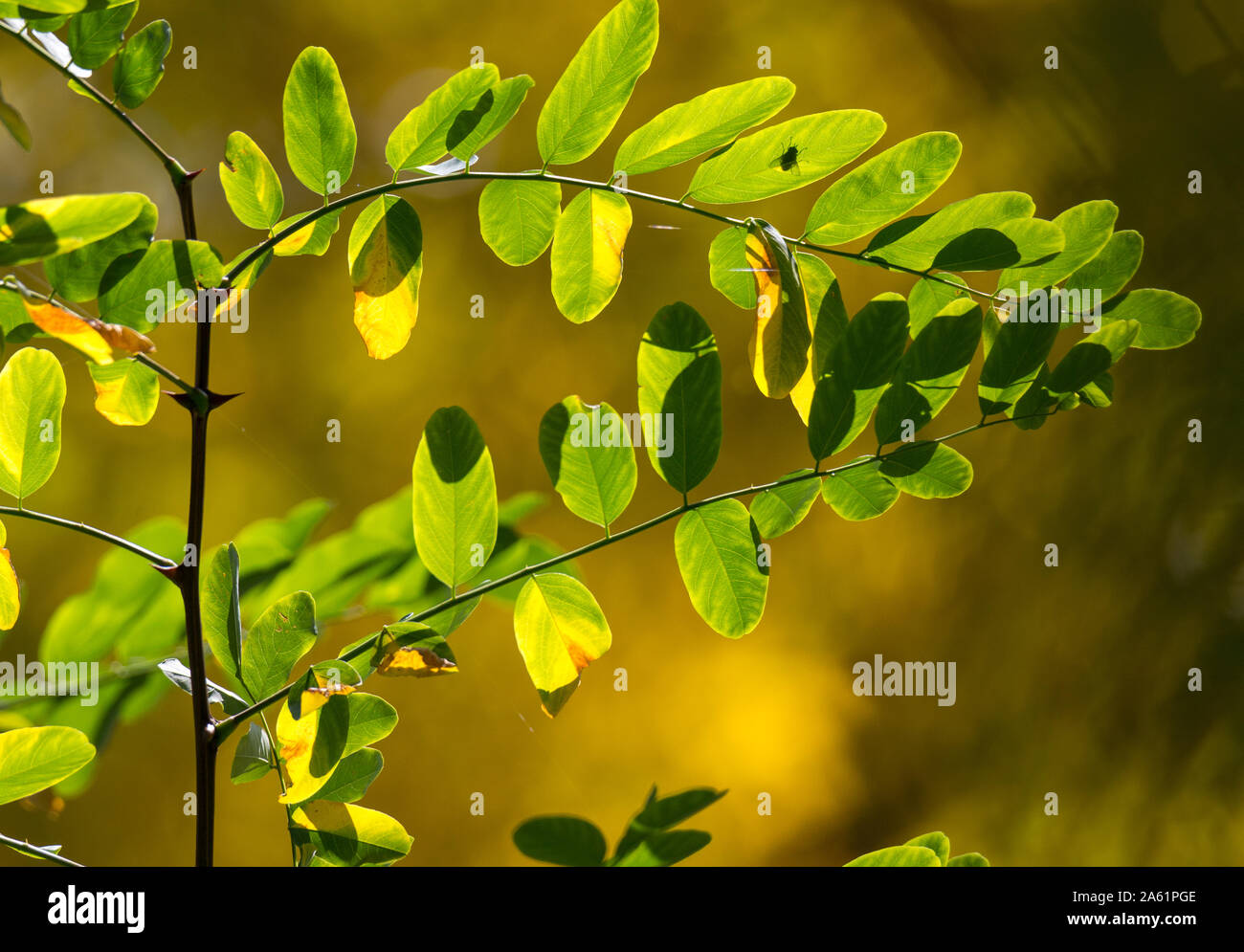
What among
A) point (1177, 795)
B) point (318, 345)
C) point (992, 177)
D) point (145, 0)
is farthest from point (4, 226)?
point (1177, 795)

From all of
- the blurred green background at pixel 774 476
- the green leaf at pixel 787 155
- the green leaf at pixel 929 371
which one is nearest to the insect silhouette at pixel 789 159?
the green leaf at pixel 787 155

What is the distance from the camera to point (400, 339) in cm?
43

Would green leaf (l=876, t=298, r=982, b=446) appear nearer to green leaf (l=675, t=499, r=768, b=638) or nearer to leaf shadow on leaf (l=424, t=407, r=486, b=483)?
green leaf (l=675, t=499, r=768, b=638)

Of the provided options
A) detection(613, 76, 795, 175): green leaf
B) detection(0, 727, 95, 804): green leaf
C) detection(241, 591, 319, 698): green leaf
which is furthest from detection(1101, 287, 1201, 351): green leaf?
detection(0, 727, 95, 804): green leaf

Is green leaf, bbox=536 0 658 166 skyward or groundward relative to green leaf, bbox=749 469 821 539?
skyward

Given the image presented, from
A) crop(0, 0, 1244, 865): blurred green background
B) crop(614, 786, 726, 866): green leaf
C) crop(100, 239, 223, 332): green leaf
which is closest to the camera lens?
crop(614, 786, 726, 866): green leaf

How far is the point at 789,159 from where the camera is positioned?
42 cm

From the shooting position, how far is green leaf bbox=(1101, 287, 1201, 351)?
1.48 ft

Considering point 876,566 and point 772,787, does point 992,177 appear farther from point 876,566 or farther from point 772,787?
point 772,787

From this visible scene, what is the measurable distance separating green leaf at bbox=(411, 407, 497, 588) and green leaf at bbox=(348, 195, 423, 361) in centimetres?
5

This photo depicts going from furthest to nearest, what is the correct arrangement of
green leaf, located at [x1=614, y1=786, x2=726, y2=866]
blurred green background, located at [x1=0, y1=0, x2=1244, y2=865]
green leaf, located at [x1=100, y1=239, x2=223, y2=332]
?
blurred green background, located at [x1=0, y1=0, x2=1244, y2=865], green leaf, located at [x1=100, y1=239, x2=223, y2=332], green leaf, located at [x1=614, y1=786, x2=726, y2=866]

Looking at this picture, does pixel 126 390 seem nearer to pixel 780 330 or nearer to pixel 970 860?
pixel 780 330

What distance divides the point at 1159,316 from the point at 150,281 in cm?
48
